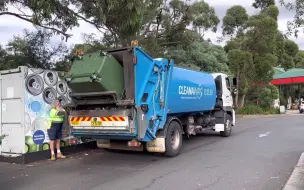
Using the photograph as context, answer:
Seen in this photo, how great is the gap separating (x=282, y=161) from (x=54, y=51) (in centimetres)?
939

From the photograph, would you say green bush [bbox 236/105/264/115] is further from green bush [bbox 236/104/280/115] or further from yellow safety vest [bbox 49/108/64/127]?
yellow safety vest [bbox 49/108/64/127]

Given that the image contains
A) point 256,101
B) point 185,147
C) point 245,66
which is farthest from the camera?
point 256,101

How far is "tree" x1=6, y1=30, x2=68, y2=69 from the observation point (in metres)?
13.1

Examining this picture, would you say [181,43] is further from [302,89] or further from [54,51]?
[302,89]

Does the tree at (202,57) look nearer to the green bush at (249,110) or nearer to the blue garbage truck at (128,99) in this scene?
the green bush at (249,110)

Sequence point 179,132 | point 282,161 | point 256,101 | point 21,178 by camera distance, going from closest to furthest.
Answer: point 21,178, point 282,161, point 179,132, point 256,101

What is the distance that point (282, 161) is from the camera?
910 cm

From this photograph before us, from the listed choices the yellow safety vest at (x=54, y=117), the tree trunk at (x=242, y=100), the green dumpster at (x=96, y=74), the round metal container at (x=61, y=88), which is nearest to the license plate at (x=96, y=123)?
the green dumpster at (x=96, y=74)

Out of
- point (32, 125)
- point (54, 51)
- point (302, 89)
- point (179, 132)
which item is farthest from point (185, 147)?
point (302, 89)

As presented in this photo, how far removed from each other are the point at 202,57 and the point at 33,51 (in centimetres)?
1612

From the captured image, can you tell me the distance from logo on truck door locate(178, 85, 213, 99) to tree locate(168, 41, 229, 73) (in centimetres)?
1099

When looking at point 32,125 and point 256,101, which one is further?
point 256,101

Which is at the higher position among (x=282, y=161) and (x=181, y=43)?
(x=181, y=43)

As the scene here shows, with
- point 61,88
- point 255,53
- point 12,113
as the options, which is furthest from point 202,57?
point 12,113
